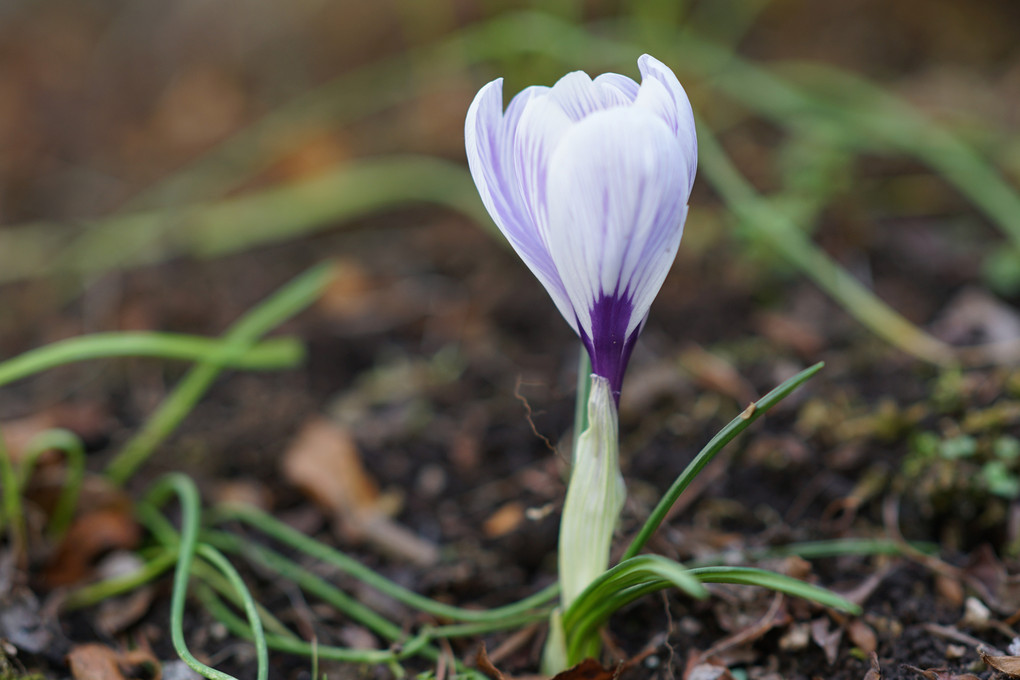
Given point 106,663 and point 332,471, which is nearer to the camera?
point 106,663

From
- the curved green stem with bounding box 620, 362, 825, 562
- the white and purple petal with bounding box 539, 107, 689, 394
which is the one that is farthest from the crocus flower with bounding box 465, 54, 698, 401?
the curved green stem with bounding box 620, 362, 825, 562

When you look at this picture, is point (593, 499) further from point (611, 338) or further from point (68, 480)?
point (68, 480)

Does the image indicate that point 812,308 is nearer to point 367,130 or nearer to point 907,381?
point 907,381

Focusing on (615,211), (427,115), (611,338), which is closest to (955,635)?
(611,338)

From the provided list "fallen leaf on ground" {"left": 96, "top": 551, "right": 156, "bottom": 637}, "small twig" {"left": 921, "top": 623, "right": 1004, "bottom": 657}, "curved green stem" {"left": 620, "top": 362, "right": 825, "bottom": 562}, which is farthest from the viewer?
"fallen leaf on ground" {"left": 96, "top": 551, "right": 156, "bottom": 637}

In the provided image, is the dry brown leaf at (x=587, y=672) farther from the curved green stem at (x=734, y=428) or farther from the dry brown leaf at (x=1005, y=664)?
the dry brown leaf at (x=1005, y=664)

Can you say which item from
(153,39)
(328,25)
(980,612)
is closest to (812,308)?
(980,612)

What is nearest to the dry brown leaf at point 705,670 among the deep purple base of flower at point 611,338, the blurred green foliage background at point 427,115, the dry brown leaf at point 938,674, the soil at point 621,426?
the soil at point 621,426

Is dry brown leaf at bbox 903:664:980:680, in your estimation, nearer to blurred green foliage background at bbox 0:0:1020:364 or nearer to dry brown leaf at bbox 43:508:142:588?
blurred green foliage background at bbox 0:0:1020:364
